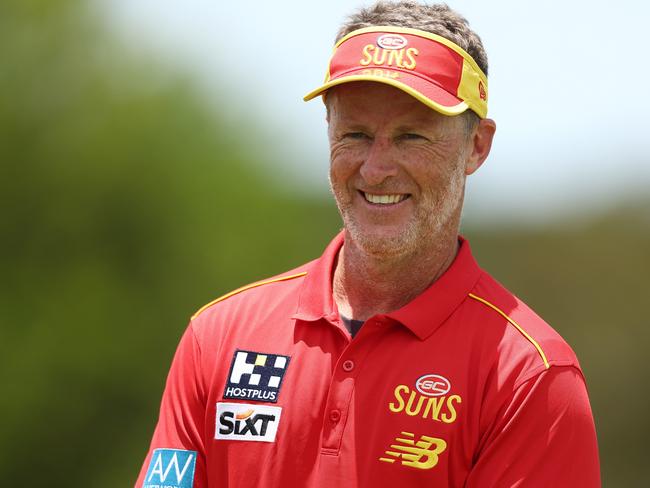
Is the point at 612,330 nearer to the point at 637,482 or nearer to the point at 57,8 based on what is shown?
the point at 637,482


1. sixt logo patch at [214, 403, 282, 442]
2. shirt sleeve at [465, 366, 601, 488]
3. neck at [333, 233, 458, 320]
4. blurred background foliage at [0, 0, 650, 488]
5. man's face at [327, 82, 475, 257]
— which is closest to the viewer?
shirt sleeve at [465, 366, 601, 488]

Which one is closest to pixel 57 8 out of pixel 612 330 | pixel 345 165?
pixel 612 330

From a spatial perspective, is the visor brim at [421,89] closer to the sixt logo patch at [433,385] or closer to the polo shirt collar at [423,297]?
the polo shirt collar at [423,297]

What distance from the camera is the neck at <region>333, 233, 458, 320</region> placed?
382 centimetres

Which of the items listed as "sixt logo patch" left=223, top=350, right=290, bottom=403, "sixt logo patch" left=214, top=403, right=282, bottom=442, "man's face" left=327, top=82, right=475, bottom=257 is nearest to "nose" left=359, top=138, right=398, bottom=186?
"man's face" left=327, top=82, right=475, bottom=257

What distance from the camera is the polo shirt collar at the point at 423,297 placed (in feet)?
11.9

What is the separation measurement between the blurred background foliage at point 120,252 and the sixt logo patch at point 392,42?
1294 cm

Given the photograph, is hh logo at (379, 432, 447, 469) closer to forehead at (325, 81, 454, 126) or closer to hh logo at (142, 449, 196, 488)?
hh logo at (142, 449, 196, 488)

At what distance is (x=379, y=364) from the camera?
11.7ft

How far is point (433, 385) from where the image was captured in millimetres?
3480

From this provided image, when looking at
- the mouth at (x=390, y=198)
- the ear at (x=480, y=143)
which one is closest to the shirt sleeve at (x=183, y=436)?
the mouth at (x=390, y=198)

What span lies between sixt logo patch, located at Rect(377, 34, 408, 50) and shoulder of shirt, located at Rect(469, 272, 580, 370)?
2.54ft

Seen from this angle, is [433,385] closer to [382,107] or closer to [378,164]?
[378,164]

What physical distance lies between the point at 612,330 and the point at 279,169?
626 centimetres
